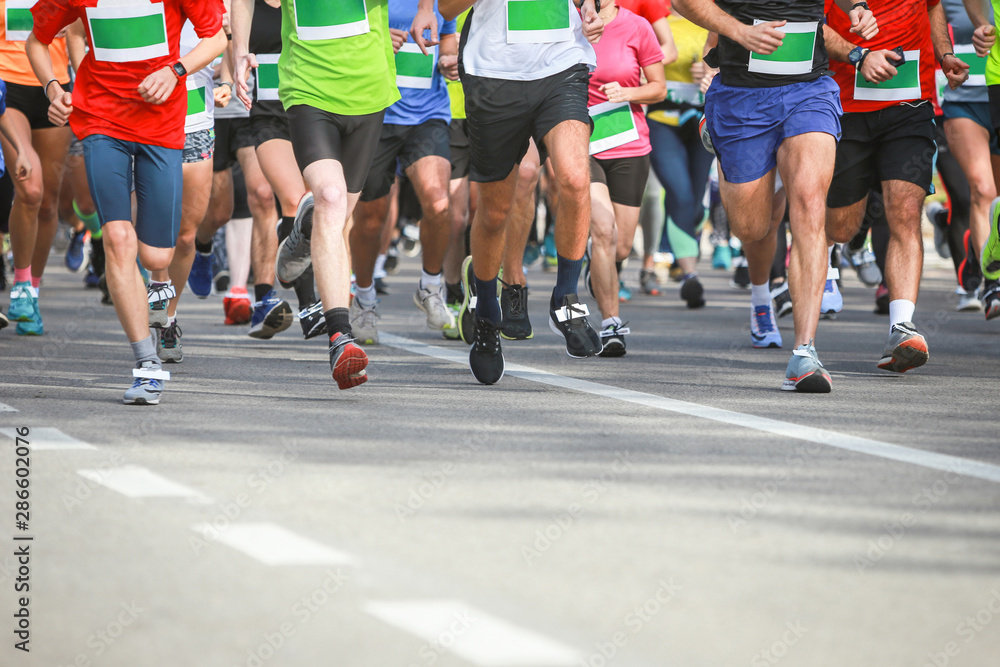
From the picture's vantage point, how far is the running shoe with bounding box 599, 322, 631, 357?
313 inches

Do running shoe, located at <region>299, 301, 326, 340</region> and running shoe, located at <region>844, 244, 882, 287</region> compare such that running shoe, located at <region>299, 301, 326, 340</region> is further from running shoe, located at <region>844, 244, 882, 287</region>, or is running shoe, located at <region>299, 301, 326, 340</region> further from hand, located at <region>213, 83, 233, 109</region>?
running shoe, located at <region>844, 244, 882, 287</region>

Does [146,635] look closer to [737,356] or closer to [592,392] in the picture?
[592,392]

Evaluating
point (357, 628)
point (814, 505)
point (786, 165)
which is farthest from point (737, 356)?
point (357, 628)

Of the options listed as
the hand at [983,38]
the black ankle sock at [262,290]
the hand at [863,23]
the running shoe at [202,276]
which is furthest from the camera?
the running shoe at [202,276]

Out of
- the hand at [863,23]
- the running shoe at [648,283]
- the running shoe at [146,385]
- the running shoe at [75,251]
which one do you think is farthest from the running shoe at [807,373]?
the running shoe at [75,251]

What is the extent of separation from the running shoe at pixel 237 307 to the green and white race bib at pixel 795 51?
446 centimetres

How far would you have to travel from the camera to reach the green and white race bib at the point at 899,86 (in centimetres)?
720

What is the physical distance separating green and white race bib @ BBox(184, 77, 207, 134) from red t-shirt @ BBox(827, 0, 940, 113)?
3239mm

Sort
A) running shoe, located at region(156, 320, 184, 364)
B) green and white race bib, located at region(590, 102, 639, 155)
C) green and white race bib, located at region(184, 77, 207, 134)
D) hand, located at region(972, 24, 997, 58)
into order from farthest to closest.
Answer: green and white race bib, located at region(590, 102, 639, 155) < green and white race bib, located at region(184, 77, 207, 134) < hand, located at region(972, 24, 997, 58) < running shoe, located at region(156, 320, 184, 364)

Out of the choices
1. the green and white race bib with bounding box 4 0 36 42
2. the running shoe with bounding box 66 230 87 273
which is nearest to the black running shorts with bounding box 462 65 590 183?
the green and white race bib with bounding box 4 0 36 42

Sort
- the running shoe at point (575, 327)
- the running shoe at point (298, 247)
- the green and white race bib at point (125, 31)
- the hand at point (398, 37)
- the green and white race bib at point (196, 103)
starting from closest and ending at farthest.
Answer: the green and white race bib at point (125, 31)
the running shoe at point (575, 327)
the running shoe at point (298, 247)
the green and white race bib at point (196, 103)
the hand at point (398, 37)

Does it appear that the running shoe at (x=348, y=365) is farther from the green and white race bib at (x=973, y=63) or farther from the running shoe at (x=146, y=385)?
the green and white race bib at (x=973, y=63)

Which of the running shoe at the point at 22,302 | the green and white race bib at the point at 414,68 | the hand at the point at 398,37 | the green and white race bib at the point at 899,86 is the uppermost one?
the hand at the point at 398,37

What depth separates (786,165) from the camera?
6.45 m
